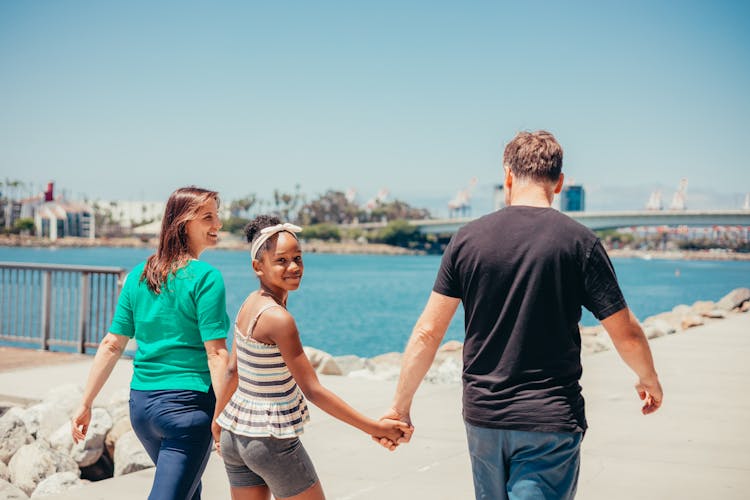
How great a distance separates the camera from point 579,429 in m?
2.98

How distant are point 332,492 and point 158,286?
2.49 metres

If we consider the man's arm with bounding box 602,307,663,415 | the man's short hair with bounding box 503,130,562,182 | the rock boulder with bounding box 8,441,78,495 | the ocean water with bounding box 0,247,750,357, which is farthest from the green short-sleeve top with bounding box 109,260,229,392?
the ocean water with bounding box 0,247,750,357

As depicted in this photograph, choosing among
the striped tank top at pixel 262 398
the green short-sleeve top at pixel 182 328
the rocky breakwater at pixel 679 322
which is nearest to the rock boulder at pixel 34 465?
the green short-sleeve top at pixel 182 328

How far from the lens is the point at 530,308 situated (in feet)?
9.68

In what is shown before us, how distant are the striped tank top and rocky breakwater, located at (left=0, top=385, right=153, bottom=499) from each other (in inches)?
136

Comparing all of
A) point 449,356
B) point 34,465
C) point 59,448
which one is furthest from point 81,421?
point 449,356

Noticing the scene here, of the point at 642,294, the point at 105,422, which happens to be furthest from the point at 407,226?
the point at 105,422

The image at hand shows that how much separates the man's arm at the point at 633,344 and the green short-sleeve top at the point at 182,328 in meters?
1.49

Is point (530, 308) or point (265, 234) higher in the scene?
point (265, 234)

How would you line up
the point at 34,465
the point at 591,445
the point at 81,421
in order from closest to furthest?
the point at 81,421
the point at 34,465
the point at 591,445

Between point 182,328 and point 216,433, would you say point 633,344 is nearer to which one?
point 216,433

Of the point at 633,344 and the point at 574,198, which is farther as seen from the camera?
the point at 574,198

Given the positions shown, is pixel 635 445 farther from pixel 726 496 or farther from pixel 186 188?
pixel 186 188

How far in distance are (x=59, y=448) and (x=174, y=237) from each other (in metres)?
4.50
